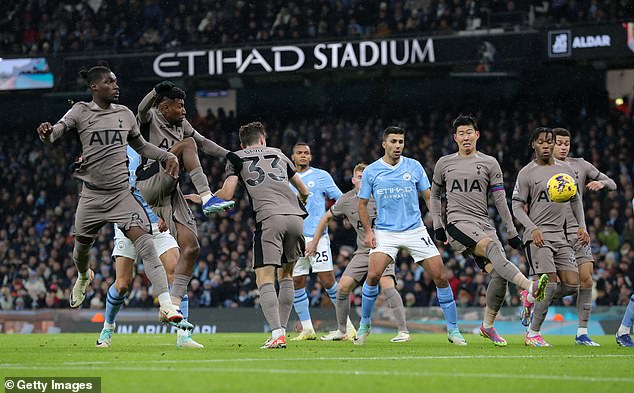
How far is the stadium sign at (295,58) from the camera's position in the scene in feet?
90.8

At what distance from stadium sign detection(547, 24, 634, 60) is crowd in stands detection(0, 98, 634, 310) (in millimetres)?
2153

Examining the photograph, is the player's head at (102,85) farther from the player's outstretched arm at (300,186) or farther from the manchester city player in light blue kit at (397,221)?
the manchester city player in light blue kit at (397,221)

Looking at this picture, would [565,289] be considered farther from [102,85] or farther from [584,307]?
[102,85]

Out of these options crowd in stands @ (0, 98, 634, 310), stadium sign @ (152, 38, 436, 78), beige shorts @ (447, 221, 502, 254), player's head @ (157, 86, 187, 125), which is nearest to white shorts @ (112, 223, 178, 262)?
player's head @ (157, 86, 187, 125)

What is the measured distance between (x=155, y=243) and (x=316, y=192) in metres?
3.87

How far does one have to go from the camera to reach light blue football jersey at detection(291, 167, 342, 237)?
14.8 m

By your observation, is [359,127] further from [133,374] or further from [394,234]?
[133,374]

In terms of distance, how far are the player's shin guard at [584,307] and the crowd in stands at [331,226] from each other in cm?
903

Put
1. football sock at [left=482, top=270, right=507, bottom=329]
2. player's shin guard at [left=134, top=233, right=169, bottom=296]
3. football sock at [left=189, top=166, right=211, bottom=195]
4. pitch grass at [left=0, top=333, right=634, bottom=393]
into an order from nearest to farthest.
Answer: pitch grass at [left=0, top=333, right=634, bottom=393], player's shin guard at [left=134, top=233, right=169, bottom=296], football sock at [left=189, top=166, right=211, bottom=195], football sock at [left=482, top=270, right=507, bottom=329]

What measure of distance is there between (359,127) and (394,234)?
20.2 meters

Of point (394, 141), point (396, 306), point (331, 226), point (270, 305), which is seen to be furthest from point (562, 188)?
point (331, 226)

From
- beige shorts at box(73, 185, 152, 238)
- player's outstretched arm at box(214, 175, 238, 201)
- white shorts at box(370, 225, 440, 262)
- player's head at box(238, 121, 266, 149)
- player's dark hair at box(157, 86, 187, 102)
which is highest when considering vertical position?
player's dark hair at box(157, 86, 187, 102)

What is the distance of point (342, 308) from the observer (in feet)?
44.4

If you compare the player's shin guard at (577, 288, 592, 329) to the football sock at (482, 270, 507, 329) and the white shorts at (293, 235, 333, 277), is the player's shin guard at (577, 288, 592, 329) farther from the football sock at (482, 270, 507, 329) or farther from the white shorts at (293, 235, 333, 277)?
the white shorts at (293, 235, 333, 277)
